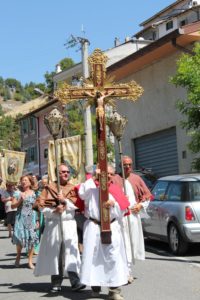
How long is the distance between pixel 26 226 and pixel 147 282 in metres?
3.23

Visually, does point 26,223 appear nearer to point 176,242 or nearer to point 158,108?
point 176,242

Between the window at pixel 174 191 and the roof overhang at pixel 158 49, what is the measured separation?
9923mm

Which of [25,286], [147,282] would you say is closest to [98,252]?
[147,282]

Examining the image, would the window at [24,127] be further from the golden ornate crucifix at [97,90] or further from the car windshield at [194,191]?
the golden ornate crucifix at [97,90]

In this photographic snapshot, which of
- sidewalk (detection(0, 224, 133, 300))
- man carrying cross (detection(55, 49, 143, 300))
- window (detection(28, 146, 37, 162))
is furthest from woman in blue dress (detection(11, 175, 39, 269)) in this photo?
window (detection(28, 146, 37, 162))

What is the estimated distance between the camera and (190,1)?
5394 centimetres

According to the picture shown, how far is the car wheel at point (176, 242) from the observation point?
12016mm

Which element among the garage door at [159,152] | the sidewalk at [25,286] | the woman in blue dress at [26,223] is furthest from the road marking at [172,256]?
the garage door at [159,152]

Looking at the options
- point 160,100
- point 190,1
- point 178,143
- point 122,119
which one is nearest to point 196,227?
point 122,119

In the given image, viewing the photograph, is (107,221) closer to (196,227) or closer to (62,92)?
(62,92)

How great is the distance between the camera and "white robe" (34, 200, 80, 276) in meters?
8.56

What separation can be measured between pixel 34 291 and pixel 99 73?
3.17 m

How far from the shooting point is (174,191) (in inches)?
500

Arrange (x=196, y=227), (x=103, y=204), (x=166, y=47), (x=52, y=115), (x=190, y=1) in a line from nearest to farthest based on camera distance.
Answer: (x=103, y=204)
(x=52, y=115)
(x=196, y=227)
(x=166, y=47)
(x=190, y=1)
